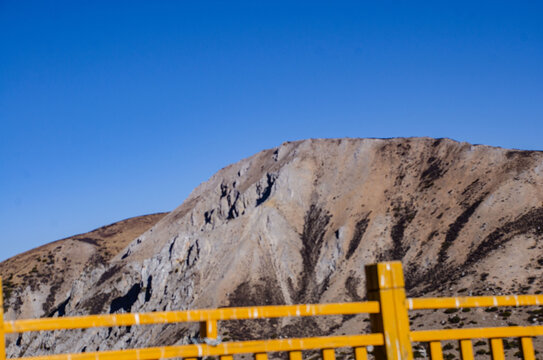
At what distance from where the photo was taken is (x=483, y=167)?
203 feet

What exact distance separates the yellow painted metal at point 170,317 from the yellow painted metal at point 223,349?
22cm

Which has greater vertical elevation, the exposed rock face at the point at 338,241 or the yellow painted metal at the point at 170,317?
the exposed rock face at the point at 338,241

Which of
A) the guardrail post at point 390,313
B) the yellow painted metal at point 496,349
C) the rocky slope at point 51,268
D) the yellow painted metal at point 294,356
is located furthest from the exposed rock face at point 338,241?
the yellow painted metal at point 294,356

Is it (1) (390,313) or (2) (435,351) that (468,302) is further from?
(1) (390,313)

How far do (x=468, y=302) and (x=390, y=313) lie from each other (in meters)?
1.02

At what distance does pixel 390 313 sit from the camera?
18.3 ft

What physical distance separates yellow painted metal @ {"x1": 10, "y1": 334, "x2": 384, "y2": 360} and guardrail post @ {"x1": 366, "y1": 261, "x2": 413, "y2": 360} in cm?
10

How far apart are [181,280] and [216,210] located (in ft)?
54.3

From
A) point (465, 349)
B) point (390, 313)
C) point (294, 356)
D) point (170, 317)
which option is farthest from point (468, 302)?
point (170, 317)

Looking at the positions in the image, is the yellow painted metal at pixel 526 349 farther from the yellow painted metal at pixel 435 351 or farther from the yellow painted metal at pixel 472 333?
the yellow painted metal at pixel 435 351

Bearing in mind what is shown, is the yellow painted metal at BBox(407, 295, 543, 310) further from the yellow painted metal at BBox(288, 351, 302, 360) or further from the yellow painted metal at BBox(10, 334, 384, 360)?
the yellow painted metal at BBox(288, 351, 302, 360)

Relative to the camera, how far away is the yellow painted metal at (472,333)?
18.6 feet

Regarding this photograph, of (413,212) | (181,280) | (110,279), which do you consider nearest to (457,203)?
(413,212)

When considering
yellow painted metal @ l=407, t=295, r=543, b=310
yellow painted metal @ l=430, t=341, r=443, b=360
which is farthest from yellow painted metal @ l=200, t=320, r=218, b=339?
yellow painted metal @ l=430, t=341, r=443, b=360
